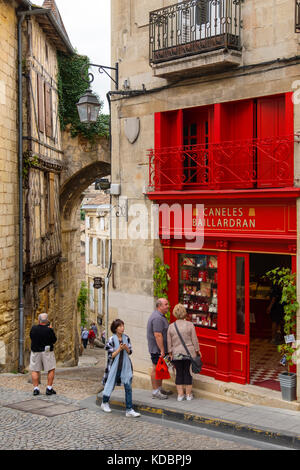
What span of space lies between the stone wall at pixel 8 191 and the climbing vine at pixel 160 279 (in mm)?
4527

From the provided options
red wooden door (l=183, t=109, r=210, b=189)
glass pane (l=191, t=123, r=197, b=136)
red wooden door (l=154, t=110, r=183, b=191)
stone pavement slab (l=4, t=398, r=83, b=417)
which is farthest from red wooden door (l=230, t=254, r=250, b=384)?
stone pavement slab (l=4, t=398, r=83, b=417)

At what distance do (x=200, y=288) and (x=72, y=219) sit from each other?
462 inches

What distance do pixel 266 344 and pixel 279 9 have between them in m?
6.40

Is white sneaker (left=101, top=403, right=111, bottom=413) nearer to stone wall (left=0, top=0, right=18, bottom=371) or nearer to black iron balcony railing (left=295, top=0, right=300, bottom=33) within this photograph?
stone wall (left=0, top=0, right=18, bottom=371)

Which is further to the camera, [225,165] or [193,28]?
[193,28]

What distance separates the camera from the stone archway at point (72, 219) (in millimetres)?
→ 18906

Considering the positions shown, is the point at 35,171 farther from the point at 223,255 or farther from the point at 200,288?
the point at 223,255

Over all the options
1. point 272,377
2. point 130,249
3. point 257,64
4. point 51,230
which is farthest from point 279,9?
point 51,230

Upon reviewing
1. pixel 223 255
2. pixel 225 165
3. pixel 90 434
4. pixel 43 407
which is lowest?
pixel 43 407

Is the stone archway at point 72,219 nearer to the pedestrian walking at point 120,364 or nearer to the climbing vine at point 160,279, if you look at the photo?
the climbing vine at point 160,279

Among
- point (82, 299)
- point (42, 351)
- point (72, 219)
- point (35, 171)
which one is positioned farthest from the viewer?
point (82, 299)

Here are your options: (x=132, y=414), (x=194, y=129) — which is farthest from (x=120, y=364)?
(x=194, y=129)

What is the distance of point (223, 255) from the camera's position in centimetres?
962

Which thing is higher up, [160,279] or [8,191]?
[8,191]
